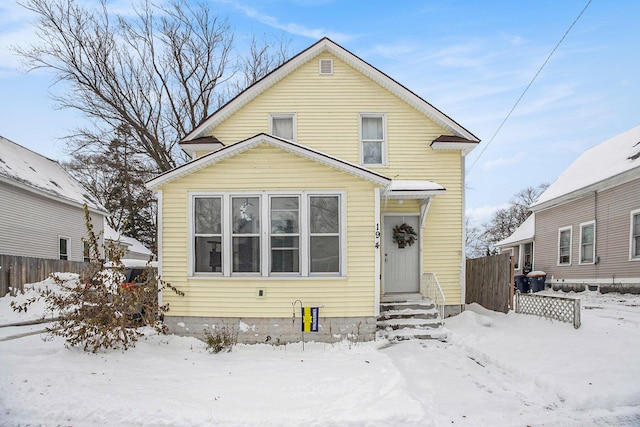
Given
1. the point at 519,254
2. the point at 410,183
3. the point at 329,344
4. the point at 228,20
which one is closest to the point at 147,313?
the point at 329,344

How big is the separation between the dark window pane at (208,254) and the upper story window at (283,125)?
4.32 metres

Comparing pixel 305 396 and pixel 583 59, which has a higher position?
pixel 583 59

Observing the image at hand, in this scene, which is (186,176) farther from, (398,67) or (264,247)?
(398,67)

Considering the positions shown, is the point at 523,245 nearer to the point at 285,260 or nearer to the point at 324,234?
the point at 324,234

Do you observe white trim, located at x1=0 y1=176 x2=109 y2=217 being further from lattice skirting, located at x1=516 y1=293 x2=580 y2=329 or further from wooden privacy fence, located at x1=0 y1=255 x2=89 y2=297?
lattice skirting, located at x1=516 y1=293 x2=580 y2=329

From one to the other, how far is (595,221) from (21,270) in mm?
20959

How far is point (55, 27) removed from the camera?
733 inches

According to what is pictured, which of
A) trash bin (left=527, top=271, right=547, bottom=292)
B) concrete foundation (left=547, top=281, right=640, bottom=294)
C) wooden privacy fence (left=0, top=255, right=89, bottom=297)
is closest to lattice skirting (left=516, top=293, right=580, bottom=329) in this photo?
concrete foundation (left=547, top=281, right=640, bottom=294)

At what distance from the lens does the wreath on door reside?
34.9ft

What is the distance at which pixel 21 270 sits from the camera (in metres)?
13.0

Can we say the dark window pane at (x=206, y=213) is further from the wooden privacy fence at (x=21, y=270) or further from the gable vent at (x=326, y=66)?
the wooden privacy fence at (x=21, y=270)

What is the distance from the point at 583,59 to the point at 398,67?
7.09 metres

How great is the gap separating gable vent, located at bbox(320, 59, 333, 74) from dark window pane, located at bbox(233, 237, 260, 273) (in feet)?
19.4

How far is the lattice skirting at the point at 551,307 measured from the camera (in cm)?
780
